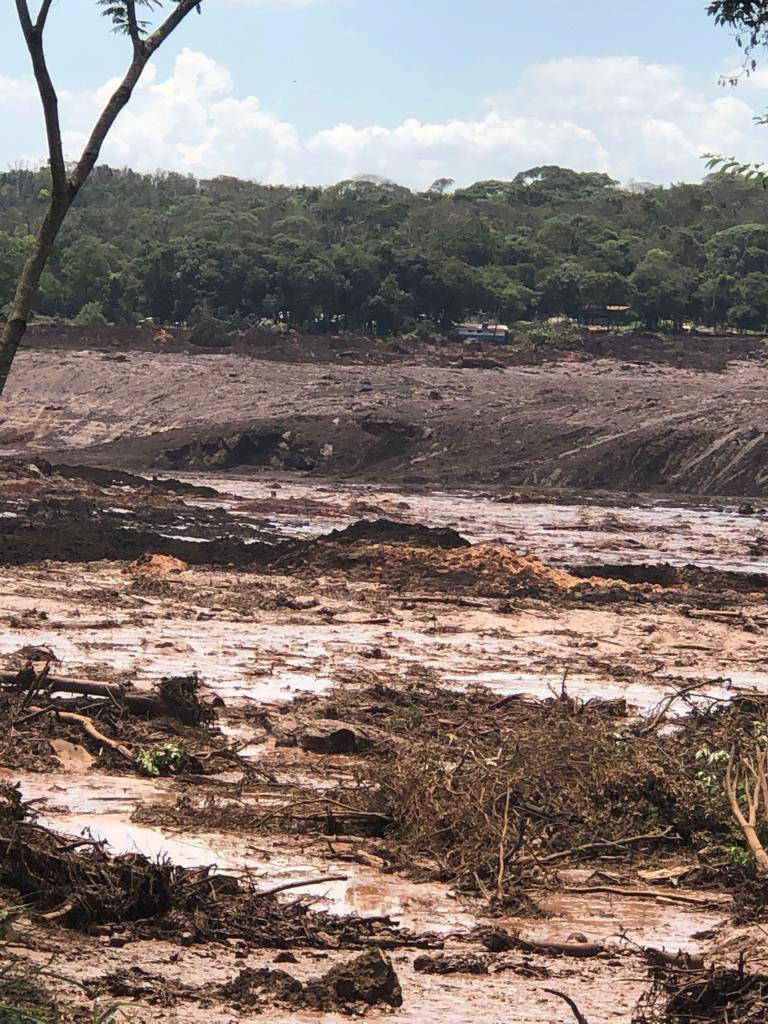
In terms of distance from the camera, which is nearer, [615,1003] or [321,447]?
[615,1003]

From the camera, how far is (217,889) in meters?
6.14

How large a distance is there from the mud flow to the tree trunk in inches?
78.7

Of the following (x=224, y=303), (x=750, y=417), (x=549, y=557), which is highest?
(x=224, y=303)

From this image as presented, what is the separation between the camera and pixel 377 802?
7.85 metres

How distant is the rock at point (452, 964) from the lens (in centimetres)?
548

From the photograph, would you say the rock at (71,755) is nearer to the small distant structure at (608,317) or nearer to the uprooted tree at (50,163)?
the uprooted tree at (50,163)

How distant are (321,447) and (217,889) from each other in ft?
117

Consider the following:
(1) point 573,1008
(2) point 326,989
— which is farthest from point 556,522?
(1) point 573,1008

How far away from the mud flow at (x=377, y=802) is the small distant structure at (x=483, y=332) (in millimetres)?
41017

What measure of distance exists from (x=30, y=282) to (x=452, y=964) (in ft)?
10.2

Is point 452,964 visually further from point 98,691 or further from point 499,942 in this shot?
point 98,691

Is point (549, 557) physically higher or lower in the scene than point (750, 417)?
lower

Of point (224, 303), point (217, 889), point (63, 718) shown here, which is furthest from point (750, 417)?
point (217, 889)

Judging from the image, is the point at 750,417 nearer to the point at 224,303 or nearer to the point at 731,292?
the point at 731,292
